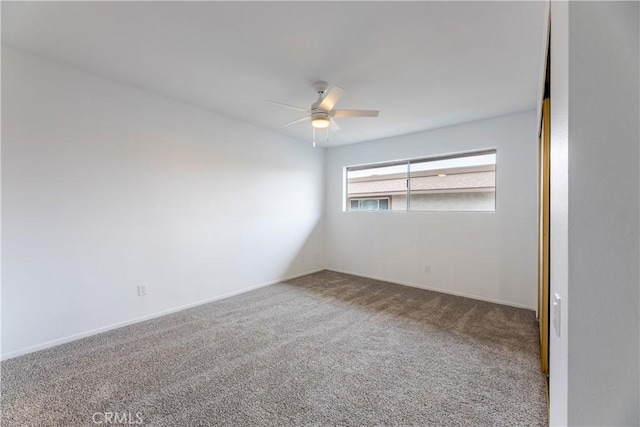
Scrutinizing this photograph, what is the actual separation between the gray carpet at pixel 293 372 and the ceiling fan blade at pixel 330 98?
2280 millimetres

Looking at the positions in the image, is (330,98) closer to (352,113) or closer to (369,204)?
(352,113)

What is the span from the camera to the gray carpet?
1.71 m

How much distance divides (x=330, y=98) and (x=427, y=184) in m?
2.58

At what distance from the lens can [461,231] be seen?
13.2 ft

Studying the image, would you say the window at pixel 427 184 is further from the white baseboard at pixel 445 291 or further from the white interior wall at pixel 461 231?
the white baseboard at pixel 445 291

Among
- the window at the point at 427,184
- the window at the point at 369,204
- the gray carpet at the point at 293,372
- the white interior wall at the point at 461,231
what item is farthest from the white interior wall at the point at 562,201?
the window at the point at 369,204

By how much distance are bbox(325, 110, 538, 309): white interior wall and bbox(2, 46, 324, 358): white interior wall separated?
1.84 m

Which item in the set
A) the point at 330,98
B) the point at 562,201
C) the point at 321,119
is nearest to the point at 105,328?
the point at 321,119

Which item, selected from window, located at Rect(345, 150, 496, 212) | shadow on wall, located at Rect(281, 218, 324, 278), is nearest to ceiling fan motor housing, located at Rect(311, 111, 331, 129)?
window, located at Rect(345, 150, 496, 212)

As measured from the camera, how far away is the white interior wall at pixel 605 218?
21.9 inches

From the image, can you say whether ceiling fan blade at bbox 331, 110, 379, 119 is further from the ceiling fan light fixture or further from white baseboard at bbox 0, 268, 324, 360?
white baseboard at bbox 0, 268, 324, 360

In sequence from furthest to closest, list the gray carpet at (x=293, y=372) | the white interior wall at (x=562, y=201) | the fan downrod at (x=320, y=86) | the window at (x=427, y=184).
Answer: the window at (x=427, y=184), the fan downrod at (x=320, y=86), the gray carpet at (x=293, y=372), the white interior wall at (x=562, y=201)

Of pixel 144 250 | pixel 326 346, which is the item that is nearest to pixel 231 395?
pixel 326 346

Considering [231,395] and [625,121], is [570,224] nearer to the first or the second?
[625,121]
